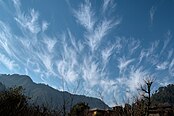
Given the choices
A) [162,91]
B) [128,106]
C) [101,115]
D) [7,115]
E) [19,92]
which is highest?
[162,91]

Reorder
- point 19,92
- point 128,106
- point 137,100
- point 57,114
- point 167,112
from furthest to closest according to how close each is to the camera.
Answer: point 167,112 → point 19,92 → point 137,100 → point 128,106 → point 57,114

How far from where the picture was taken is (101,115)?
173ft

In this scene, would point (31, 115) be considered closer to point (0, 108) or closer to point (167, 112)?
point (0, 108)

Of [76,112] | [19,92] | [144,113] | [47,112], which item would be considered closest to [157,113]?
[76,112]

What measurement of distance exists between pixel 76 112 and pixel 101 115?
5.89 meters

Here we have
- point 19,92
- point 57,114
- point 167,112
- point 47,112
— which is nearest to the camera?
point 57,114

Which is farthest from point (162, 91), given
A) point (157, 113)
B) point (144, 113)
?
point (144, 113)

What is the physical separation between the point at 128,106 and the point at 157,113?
1350 inches

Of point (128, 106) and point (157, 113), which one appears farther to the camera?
point (157, 113)

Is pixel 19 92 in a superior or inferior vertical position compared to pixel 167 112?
inferior

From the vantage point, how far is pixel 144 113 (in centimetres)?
2297

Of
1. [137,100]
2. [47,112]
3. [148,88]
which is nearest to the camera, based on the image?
[47,112]

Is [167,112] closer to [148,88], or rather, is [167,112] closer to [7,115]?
[148,88]

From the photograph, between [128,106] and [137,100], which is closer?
[128,106]
